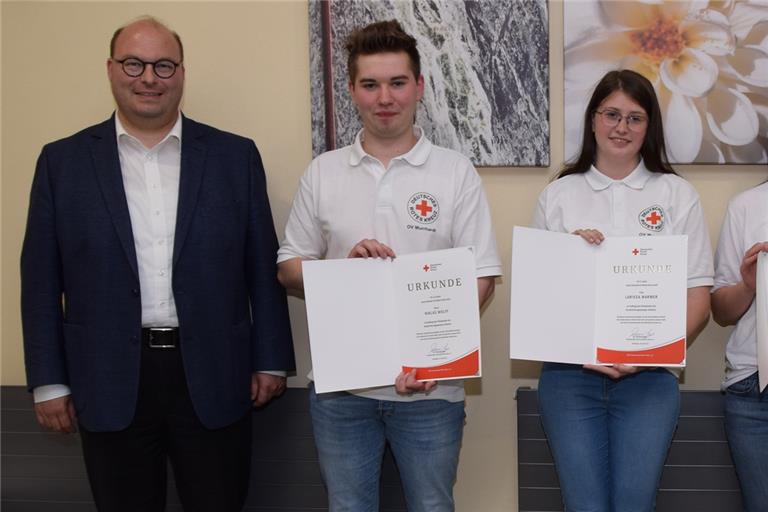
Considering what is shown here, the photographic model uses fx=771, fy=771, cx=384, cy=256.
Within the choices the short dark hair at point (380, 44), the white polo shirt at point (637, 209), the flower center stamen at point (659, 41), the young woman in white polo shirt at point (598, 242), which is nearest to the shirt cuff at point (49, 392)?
the short dark hair at point (380, 44)

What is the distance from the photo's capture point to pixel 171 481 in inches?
114

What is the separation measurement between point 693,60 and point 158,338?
1999 mm

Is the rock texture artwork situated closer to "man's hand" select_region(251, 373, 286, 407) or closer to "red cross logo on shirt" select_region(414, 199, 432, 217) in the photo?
"red cross logo on shirt" select_region(414, 199, 432, 217)

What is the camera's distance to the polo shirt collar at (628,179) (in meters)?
2.28

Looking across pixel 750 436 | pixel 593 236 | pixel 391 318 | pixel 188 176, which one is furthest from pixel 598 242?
pixel 188 176

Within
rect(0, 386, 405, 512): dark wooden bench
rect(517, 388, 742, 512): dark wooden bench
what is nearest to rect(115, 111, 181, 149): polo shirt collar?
rect(0, 386, 405, 512): dark wooden bench

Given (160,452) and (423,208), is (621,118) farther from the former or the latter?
(160,452)

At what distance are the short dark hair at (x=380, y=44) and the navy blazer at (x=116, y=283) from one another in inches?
21.2

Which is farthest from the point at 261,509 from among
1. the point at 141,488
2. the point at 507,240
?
the point at 507,240

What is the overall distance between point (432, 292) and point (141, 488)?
1075 millimetres

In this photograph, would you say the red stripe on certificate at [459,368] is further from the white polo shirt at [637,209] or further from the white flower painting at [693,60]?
the white flower painting at [693,60]

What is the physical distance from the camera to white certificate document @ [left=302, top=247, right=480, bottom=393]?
2.11 meters

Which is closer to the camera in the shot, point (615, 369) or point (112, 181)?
point (615, 369)

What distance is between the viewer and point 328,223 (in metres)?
2.28
